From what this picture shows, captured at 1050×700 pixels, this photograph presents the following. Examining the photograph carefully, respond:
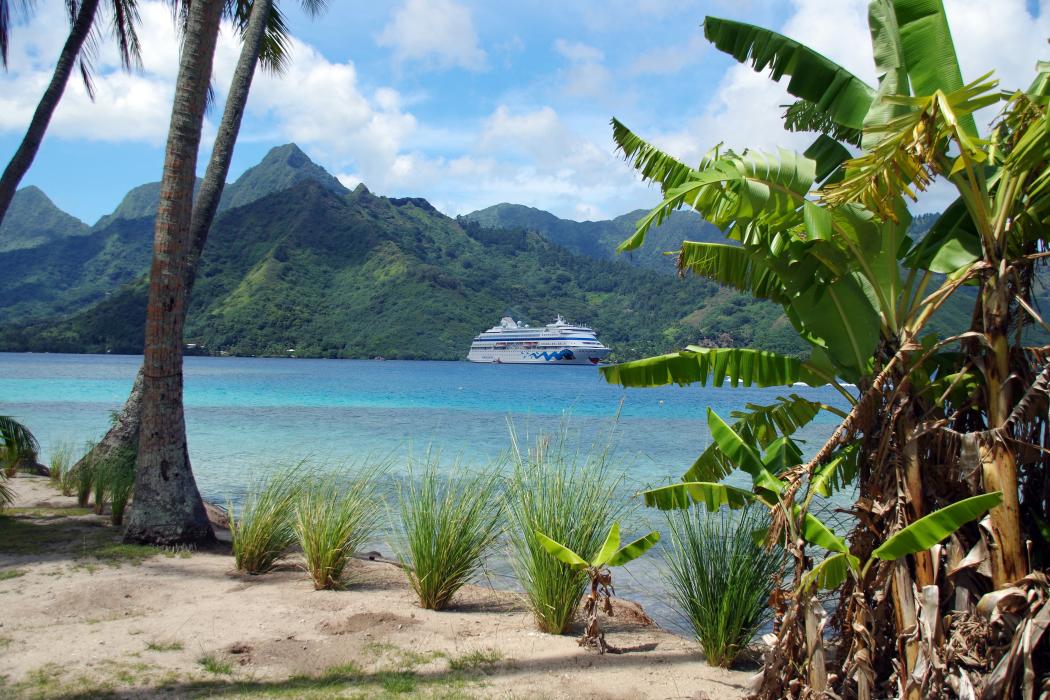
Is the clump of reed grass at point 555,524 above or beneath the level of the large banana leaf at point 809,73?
beneath

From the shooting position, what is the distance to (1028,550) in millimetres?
2750

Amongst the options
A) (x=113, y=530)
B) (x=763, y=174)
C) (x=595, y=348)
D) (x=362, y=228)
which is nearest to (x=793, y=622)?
(x=763, y=174)

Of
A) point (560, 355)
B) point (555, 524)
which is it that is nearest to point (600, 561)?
point (555, 524)

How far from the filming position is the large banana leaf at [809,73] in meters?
3.62

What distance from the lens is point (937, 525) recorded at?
259 centimetres

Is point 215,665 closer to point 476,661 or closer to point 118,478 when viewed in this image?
point 476,661

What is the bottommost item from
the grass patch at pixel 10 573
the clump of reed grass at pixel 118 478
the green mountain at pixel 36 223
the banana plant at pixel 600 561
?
the grass patch at pixel 10 573

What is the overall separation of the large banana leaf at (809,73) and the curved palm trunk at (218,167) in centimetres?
625

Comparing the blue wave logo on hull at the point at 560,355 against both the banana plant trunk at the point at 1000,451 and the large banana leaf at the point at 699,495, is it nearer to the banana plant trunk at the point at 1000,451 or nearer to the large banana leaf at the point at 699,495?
the large banana leaf at the point at 699,495

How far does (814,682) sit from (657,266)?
181884mm

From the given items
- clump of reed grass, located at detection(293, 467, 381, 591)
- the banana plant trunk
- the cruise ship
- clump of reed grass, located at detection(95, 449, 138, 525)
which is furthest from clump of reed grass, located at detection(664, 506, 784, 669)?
the cruise ship

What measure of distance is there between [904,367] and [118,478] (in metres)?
6.85

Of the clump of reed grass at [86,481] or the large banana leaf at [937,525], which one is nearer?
the large banana leaf at [937,525]

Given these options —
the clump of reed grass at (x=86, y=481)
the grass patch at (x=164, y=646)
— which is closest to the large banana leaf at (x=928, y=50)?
the grass patch at (x=164, y=646)
